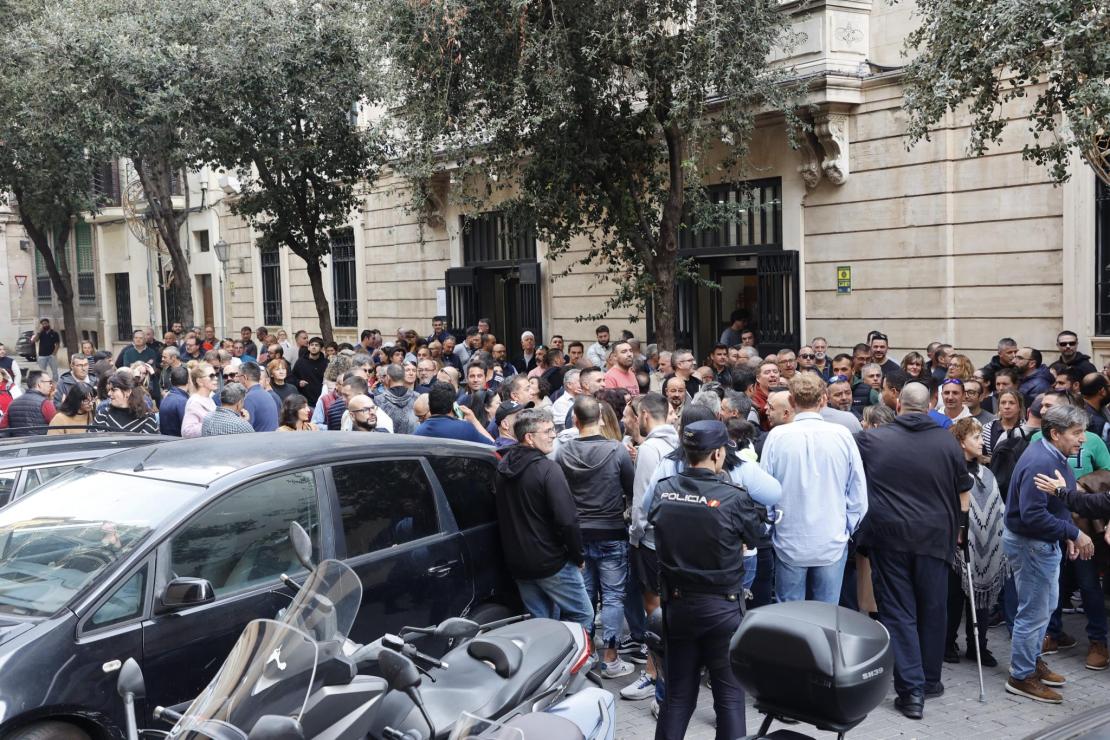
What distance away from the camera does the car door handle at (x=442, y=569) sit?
5.59m

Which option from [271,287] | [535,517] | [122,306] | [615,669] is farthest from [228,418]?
[122,306]

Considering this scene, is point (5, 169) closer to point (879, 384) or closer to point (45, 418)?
point (45, 418)

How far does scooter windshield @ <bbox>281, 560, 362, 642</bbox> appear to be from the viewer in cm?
321

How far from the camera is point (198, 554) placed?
4727mm

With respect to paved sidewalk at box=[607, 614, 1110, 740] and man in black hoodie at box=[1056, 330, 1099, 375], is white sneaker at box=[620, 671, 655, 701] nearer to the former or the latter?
paved sidewalk at box=[607, 614, 1110, 740]

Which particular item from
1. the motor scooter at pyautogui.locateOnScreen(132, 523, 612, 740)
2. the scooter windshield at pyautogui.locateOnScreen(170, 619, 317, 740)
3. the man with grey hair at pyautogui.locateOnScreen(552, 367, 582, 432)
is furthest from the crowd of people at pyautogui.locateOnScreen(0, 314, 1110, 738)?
the scooter windshield at pyautogui.locateOnScreen(170, 619, 317, 740)

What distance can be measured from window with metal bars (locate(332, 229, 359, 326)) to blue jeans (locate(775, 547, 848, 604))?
20.1 m

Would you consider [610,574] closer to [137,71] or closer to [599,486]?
[599,486]

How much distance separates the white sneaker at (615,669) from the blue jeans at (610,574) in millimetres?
157

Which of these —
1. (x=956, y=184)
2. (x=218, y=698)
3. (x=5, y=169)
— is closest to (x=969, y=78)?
(x=956, y=184)

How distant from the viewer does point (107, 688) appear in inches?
172

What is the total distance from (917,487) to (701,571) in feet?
5.78

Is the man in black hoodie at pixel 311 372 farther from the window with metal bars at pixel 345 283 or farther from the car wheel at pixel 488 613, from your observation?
the window with metal bars at pixel 345 283

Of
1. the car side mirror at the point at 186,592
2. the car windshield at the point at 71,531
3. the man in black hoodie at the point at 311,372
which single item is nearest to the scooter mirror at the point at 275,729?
the car side mirror at the point at 186,592
